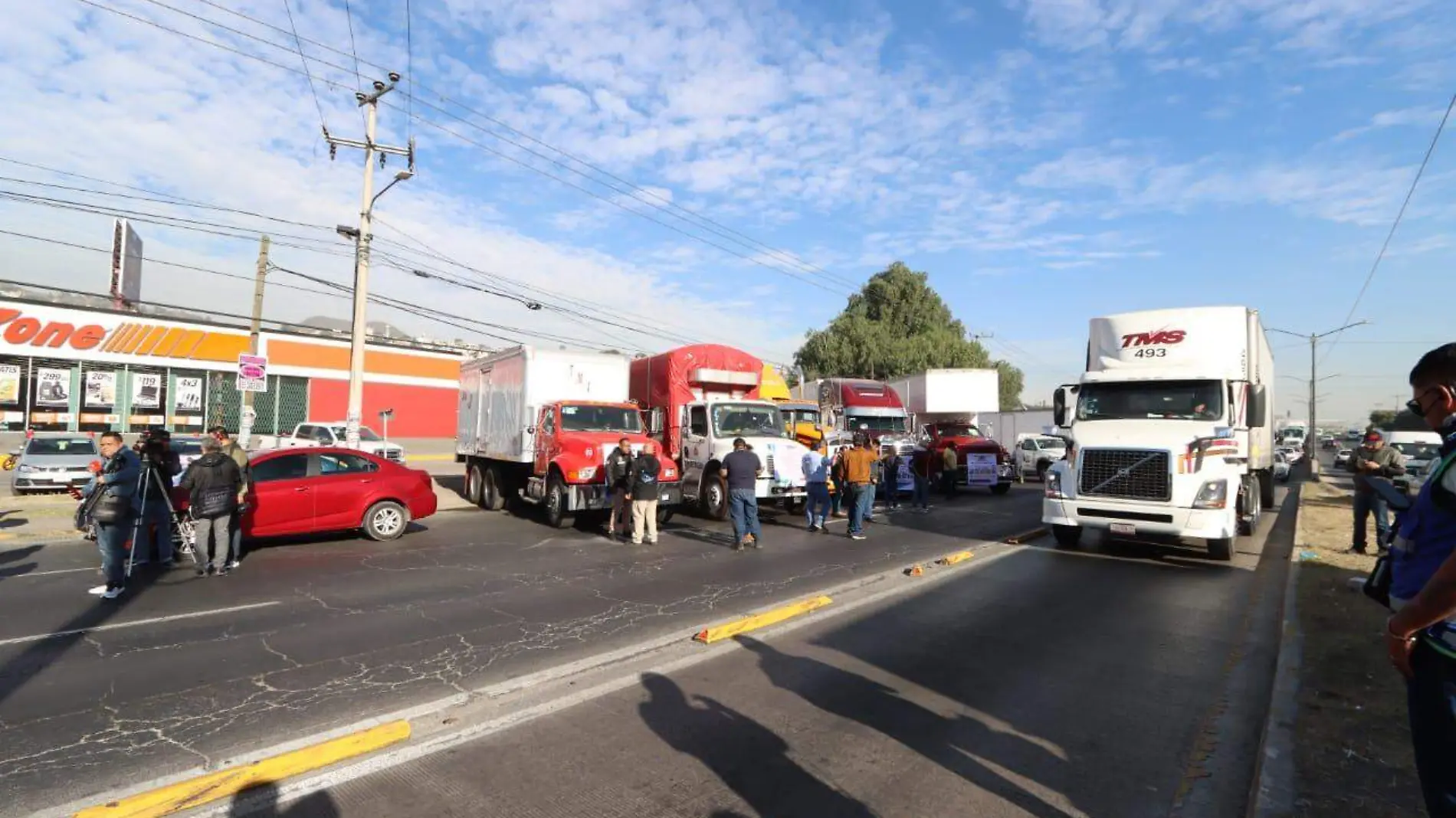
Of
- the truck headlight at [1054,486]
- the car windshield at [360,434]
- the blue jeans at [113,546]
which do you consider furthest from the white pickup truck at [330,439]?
the truck headlight at [1054,486]

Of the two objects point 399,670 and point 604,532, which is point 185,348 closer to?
point 604,532

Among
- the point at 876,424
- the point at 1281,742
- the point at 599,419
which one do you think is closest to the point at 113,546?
the point at 599,419

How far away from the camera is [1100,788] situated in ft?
12.3

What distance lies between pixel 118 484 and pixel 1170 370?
1371 centimetres

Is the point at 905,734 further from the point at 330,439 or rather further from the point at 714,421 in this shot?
the point at 330,439

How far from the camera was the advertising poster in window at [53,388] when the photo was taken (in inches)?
1029

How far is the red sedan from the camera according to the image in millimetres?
10422

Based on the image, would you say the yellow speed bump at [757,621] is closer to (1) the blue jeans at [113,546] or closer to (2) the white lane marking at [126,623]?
(2) the white lane marking at [126,623]

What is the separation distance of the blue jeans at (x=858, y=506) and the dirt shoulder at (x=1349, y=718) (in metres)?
6.08

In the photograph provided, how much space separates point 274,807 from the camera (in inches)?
137

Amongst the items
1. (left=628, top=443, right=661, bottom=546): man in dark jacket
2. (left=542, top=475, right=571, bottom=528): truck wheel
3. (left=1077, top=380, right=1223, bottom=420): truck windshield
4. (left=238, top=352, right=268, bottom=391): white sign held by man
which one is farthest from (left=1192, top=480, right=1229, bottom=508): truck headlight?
(left=238, top=352, right=268, bottom=391): white sign held by man

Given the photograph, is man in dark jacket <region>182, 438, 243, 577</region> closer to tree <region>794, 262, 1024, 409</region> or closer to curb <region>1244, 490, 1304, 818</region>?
curb <region>1244, 490, 1304, 818</region>

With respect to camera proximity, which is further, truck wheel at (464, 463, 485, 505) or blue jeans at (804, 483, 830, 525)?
truck wheel at (464, 463, 485, 505)

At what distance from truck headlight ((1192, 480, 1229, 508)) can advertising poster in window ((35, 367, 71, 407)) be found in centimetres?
3477
